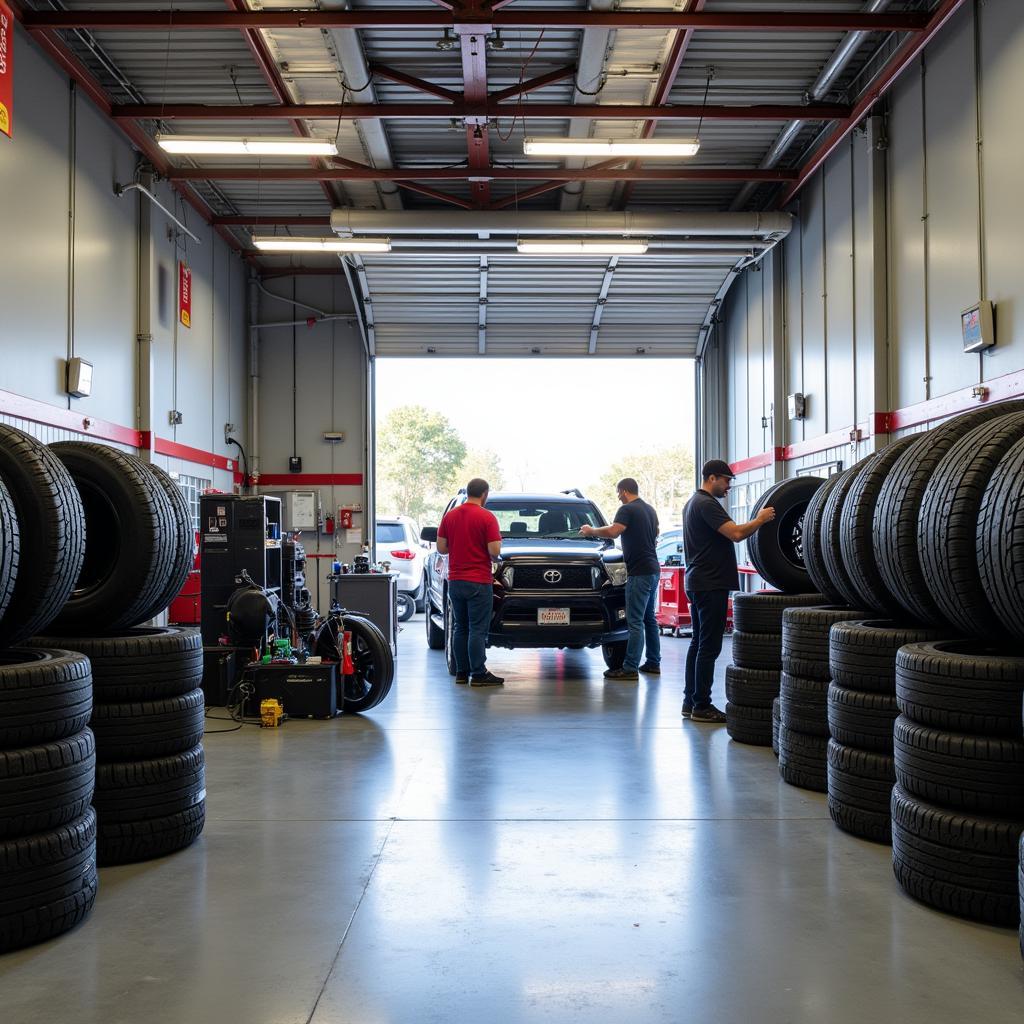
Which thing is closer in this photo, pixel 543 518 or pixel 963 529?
pixel 963 529

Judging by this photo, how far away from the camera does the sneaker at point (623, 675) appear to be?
8.69 m

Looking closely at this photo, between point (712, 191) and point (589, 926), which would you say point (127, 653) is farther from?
point (712, 191)

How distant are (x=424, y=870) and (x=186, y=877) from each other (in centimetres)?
83

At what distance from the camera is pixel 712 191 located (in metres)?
13.4

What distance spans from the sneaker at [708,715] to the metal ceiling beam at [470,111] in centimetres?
625

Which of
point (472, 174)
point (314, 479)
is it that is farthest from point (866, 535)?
point (314, 479)

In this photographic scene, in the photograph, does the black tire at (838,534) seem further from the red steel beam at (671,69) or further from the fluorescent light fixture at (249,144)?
the fluorescent light fixture at (249,144)

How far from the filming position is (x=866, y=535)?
4.35 metres

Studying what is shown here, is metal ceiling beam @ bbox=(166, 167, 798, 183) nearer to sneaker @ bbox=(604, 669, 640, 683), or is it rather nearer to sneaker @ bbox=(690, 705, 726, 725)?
sneaker @ bbox=(604, 669, 640, 683)

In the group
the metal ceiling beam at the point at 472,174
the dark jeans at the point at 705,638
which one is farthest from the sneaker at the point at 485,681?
the metal ceiling beam at the point at 472,174

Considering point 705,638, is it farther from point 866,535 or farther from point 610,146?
point 610,146

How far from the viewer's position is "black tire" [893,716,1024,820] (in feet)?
9.84

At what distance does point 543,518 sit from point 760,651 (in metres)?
4.43

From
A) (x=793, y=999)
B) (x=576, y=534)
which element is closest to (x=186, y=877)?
(x=793, y=999)
